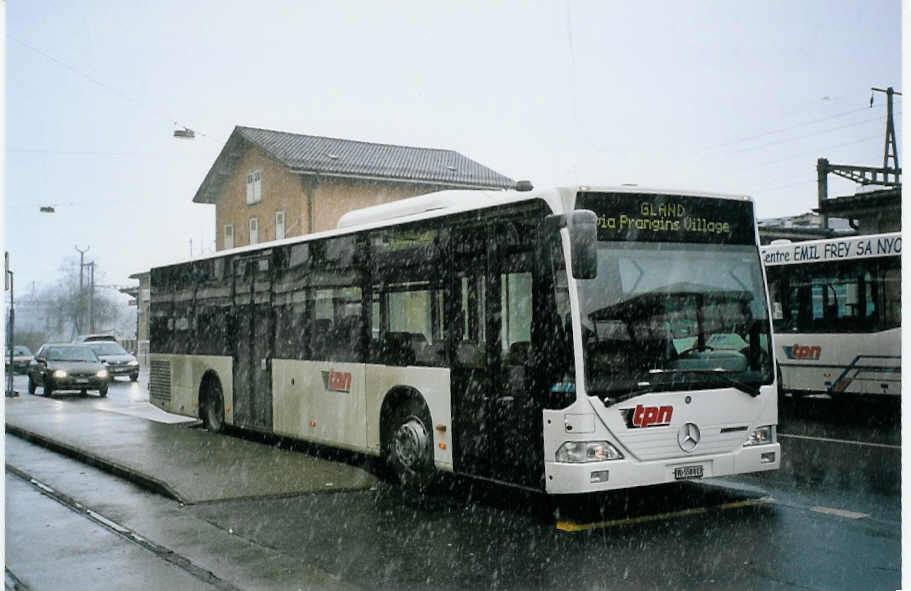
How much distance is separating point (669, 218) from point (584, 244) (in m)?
1.27

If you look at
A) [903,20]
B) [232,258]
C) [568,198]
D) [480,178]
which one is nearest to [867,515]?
[568,198]

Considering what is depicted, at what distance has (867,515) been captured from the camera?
803 centimetres

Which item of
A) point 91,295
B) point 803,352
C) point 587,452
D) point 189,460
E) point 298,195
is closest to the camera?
point 587,452

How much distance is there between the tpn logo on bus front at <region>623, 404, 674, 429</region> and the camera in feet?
25.0

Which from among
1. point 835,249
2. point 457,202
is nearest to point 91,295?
point 835,249

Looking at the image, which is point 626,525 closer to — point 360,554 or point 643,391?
point 643,391

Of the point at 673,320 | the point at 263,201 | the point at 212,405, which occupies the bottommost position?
the point at 212,405

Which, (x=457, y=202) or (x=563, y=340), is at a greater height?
(x=457, y=202)

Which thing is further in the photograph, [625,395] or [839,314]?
[839,314]

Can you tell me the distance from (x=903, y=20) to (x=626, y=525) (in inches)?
170

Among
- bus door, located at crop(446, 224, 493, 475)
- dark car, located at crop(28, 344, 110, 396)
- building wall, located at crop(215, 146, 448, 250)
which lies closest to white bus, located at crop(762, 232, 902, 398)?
bus door, located at crop(446, 224, 493, 475)

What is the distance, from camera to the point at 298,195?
39.8 metres

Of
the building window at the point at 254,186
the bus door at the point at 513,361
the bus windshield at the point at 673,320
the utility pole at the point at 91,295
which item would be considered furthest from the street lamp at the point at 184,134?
the utility pole at the point at 91,295

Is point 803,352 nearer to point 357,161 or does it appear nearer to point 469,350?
point 469,350
